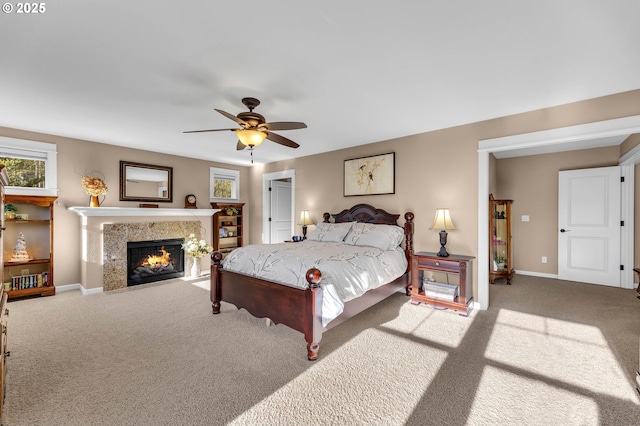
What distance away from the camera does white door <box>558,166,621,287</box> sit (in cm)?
460

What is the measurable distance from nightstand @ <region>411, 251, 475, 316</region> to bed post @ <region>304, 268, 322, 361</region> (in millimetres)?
1864

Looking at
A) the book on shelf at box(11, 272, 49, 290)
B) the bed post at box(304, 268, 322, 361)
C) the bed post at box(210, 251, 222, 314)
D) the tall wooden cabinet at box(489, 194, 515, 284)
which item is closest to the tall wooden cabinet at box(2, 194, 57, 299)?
the book on shelf at box(11, 272, 49, 290)

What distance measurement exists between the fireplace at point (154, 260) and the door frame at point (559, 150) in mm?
5182

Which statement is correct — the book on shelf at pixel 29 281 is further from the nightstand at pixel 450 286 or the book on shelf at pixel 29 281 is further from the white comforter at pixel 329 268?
the nightstand at pixel 450 286

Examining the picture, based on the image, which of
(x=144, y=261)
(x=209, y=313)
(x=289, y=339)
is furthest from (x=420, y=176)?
(x=144, y=261)

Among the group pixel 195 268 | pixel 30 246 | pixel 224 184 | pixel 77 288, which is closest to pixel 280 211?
pixel 224 184

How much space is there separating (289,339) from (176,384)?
3.43 ft

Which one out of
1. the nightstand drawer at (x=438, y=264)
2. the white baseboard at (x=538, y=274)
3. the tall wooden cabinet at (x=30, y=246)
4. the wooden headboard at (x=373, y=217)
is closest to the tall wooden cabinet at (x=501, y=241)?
the white baseboard at (x=538, y=274)

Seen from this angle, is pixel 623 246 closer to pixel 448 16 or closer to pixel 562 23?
pixel 562 23

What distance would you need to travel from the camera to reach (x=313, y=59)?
227cm

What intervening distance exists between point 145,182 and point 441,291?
18.0 feet

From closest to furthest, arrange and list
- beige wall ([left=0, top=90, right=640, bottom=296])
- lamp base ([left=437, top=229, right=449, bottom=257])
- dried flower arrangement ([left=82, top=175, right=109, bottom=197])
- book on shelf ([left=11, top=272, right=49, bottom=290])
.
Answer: beige wall ([left=0, top=90, right=640, bottom=296]) → lamp base ([left=437, top=229, right=449, bottom=257]) → book on shelf ([left=11, top=272, right=49, bottom=290]) → dried flower arrangement ([left=82, top=175, right=109, bottom=197])

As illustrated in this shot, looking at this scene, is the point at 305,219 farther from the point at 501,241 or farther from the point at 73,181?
the point at 73,181

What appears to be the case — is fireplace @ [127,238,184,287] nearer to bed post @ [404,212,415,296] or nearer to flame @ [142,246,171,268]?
flame @ [142,246,171,268]
